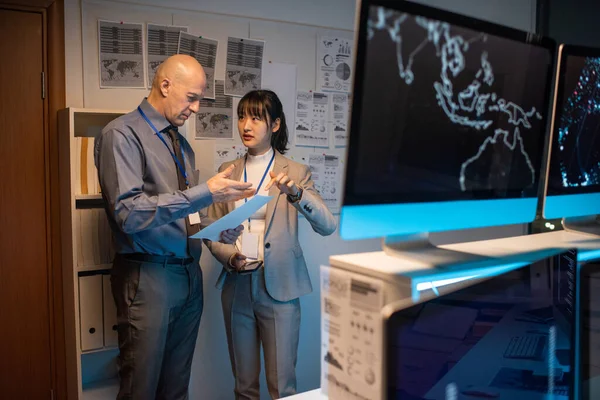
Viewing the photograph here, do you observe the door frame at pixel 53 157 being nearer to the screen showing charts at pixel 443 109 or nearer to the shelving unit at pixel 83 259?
the shelving unit at pixel 83 259

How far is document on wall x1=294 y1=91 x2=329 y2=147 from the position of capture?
3.25m

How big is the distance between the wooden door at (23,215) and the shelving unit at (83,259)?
14 cm

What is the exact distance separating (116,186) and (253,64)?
1.29 meters

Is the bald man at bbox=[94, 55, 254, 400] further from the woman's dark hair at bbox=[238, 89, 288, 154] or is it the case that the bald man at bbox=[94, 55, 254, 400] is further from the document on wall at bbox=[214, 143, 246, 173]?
the document on wall at bbox=[214, 143, 246, 173]

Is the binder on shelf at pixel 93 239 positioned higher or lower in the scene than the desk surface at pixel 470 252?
lower

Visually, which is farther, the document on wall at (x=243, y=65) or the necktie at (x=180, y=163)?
the document on wall at (x=243, y=65)

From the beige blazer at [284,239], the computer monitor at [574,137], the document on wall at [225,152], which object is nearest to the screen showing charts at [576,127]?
the computer monitor at [574,137]

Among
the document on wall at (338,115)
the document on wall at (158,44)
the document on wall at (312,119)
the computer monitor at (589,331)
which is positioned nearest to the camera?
the computer monitor at (589,331)

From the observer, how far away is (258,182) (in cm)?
252

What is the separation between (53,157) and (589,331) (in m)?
2.32

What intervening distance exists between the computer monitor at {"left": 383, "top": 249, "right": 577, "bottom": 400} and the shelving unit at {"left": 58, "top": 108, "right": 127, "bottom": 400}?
6.23 feet

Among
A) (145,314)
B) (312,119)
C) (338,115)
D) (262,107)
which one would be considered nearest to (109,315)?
(145,314)

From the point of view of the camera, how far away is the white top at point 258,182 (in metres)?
2.46

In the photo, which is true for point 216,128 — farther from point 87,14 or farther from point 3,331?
point 3,331
